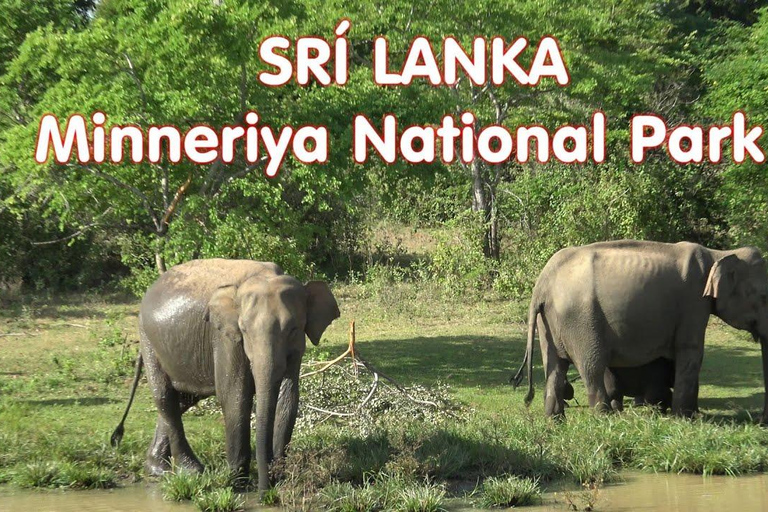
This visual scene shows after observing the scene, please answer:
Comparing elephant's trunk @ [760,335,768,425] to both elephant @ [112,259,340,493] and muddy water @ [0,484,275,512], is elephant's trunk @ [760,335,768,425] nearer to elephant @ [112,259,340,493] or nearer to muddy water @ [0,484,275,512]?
elephant @ [112,259,340,493]

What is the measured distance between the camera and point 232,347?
390 inches

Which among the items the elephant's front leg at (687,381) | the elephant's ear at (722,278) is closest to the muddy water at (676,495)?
the elephant's front leg at (687,381)

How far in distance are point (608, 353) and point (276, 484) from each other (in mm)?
4720

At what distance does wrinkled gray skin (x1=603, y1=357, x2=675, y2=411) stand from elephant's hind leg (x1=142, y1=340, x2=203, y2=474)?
5.01m

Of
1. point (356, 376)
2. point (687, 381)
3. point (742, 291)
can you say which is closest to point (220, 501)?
point (356, 376)

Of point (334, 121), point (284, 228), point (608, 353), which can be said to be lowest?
point (608, 353)

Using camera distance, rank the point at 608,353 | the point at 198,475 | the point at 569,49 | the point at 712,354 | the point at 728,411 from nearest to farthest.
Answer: the point at 198,475 < the point at 608,353 < the point at 728,411 < the point at 712,354 < the point at 569,49

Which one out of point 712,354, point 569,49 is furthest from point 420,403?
point 569,49

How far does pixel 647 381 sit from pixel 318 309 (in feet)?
17.1

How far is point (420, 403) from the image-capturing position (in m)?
13.1

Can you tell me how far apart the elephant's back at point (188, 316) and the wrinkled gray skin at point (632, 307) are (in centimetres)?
386

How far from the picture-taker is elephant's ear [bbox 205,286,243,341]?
32.3 feet

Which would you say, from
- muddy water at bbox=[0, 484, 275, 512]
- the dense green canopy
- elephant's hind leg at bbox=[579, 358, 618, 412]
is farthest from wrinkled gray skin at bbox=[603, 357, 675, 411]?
muddy water at bbox=[0, 484, 275, 512]

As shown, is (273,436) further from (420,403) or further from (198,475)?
(420,403)
